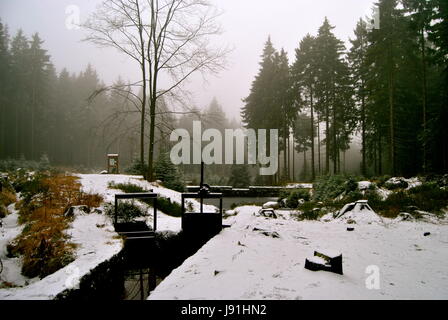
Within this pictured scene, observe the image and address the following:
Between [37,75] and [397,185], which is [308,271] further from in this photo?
[37,75]

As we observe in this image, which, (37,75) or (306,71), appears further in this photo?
(37,75)

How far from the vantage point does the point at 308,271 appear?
3686 mm

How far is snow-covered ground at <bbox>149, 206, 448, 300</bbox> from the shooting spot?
3041 millimetres

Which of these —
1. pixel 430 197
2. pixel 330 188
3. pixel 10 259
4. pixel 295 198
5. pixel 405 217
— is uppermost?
pixel 430 197

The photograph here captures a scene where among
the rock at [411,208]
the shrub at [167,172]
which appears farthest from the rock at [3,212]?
the rock at [411,208]

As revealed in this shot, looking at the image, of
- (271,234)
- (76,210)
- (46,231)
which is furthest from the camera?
(76,210)

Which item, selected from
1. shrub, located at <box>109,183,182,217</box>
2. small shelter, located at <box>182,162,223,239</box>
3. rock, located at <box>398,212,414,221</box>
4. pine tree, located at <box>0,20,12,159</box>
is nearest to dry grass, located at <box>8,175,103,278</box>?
shrub, located at <box>109,183,182,217</box>

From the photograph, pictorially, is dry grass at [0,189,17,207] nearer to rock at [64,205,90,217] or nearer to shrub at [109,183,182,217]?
rock at [64,205,90,217]

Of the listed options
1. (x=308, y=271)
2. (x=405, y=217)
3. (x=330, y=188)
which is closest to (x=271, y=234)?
(x=308, y=271)

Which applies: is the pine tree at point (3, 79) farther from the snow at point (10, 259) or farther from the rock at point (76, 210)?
the rock at point (76, 210)

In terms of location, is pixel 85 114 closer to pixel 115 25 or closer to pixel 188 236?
pixel 115 25
